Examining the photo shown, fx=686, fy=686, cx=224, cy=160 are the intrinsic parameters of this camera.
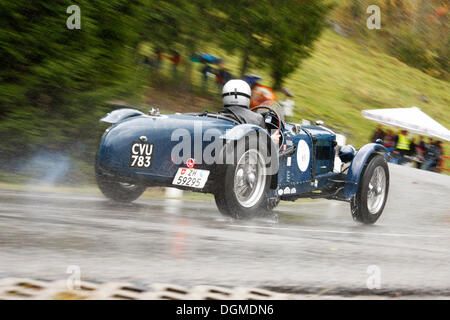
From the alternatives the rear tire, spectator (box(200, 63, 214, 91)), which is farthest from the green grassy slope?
the rear tire

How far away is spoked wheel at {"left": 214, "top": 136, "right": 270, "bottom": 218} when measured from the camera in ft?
23.0

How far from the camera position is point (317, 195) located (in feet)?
29.0

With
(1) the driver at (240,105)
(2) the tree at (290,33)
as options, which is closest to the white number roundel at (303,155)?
(1) the driver at (240,105)

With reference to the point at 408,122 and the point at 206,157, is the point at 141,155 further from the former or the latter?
the point at 408,122

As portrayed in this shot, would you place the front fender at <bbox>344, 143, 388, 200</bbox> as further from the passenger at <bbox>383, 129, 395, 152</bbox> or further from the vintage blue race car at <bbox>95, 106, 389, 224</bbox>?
the passenger at <bbox>383, 129, 395, 152</bbox>

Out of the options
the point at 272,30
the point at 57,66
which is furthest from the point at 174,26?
the point at 57,66

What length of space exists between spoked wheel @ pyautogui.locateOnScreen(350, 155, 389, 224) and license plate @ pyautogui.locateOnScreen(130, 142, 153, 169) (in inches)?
115

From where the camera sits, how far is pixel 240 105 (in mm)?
8086

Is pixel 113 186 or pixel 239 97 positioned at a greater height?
pixel 239 97

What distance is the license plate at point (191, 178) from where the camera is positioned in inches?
279
